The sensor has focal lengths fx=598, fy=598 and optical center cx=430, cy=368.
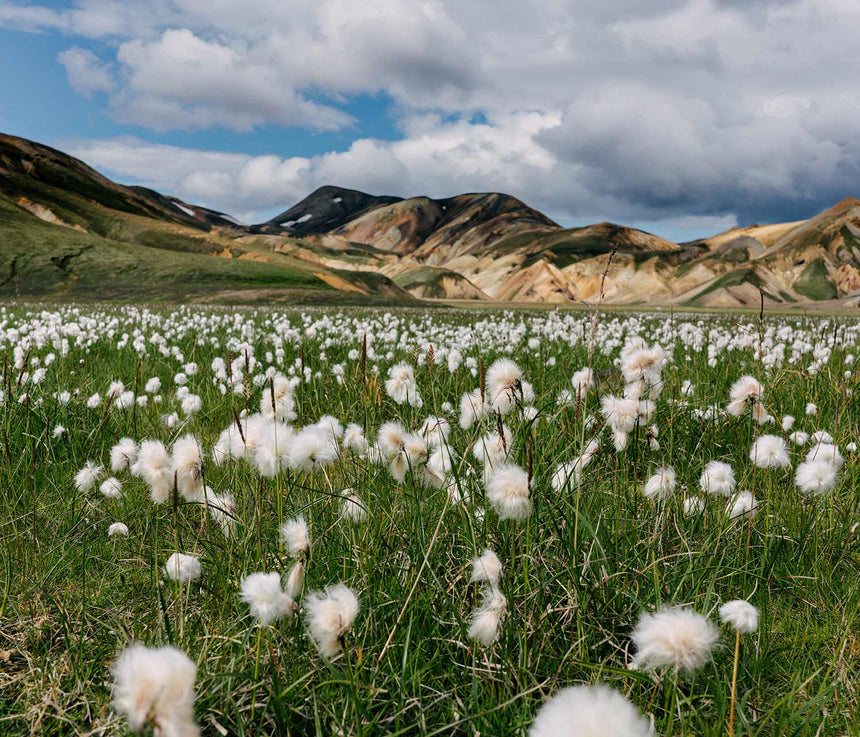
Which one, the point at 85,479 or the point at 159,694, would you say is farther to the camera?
the point at 85,479

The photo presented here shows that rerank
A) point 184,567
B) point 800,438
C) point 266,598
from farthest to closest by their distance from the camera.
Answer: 1. point 800,438
2. point 184,567
3. point 266,598

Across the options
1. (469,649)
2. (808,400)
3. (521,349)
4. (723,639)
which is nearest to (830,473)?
(723,639)

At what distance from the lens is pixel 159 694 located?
3.36ft

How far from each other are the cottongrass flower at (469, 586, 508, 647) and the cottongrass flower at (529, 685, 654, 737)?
600 millimetres

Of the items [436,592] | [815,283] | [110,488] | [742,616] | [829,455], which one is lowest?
[110,488]

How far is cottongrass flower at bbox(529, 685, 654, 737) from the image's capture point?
109 cm

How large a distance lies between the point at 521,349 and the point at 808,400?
4253 millimetres

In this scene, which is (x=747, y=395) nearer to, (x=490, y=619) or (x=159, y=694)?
(x=490, y=619)

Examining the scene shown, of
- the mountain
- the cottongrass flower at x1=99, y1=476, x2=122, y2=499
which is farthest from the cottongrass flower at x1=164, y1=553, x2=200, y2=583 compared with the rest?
the mountain

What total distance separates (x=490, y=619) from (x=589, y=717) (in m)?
0.71

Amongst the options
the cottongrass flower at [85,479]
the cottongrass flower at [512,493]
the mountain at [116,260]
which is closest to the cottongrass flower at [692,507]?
the cottongrass flower at [512,493]

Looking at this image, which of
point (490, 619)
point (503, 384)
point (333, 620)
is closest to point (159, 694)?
point (333, 620)

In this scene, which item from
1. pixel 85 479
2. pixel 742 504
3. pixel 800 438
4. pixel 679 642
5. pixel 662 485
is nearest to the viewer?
pixel 679 642

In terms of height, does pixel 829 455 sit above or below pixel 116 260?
below
